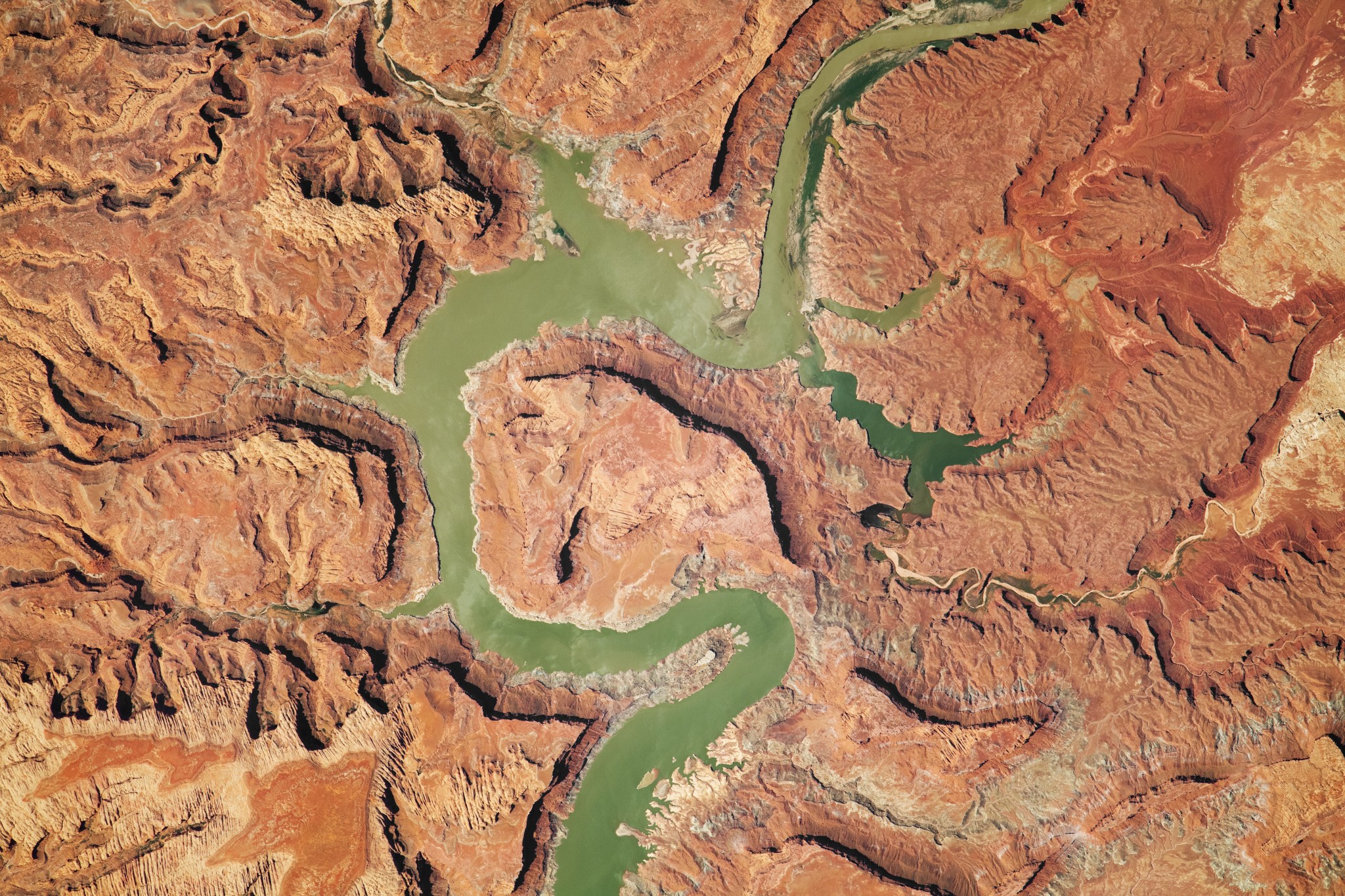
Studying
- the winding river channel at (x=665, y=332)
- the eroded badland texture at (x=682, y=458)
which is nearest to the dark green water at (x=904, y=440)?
the winding river channel at (x=665, y=332)

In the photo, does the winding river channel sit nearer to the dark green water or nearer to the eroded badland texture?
the dark green water

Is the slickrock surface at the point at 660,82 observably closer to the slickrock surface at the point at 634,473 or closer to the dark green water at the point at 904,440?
the dark green water at the point at 904,440

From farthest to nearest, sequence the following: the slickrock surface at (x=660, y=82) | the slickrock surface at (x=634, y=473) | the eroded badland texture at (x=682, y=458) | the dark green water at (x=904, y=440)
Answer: the dark green water at (x=904, y=440) → the slickrock surface at (x=634, y=473) → the slickrock surface at (x=660, y=82) → the eroded badland texture at (x=682, y=458)

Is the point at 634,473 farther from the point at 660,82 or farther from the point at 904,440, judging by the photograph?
the point at 660,82

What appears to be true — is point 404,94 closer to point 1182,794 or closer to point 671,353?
point 671,353

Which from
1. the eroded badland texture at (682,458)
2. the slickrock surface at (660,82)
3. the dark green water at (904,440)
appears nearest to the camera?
the eroded badland texture at (682,458)

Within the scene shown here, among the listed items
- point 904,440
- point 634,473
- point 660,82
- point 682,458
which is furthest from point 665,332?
point 904,440

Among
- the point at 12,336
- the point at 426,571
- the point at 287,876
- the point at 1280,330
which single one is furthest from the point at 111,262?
the point at 1280,330
